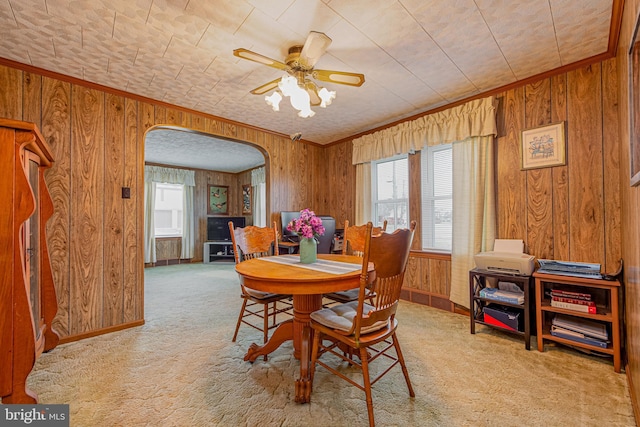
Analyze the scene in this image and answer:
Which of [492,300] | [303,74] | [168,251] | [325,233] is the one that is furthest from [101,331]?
[168,251]

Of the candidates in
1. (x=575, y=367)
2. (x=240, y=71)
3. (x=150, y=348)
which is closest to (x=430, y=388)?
(x=575, y=367)

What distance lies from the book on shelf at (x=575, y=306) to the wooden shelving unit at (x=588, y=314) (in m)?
0.02

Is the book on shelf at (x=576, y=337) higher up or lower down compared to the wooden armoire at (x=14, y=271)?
lower down

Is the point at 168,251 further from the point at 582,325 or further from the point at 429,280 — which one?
the point at 582,325

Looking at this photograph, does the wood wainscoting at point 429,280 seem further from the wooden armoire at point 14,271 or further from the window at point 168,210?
the window at point 168,210

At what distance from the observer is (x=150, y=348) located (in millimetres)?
2348

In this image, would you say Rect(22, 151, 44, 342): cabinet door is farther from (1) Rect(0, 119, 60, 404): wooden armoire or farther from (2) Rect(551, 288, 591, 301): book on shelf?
(2) Rect(551, 288, 591, 301): book on shelf

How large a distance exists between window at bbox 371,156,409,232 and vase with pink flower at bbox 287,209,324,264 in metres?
2.00

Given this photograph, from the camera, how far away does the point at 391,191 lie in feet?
13.1

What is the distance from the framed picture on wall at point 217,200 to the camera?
7695 mm

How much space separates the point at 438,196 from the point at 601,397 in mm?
2239

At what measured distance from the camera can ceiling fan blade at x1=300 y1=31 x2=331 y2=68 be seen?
5.67 ft

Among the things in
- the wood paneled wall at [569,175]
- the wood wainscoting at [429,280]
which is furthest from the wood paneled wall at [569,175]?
the wood wainscoting at [429,280]

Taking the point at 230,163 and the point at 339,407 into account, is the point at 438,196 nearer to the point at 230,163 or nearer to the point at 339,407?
the point at 339,407
